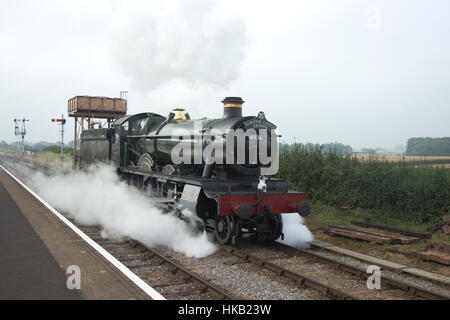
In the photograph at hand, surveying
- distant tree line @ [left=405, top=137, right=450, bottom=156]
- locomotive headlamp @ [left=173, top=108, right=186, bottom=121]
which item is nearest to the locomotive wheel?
locomotive headlamp @ [left=173, top=108, right=186, bottom=121]

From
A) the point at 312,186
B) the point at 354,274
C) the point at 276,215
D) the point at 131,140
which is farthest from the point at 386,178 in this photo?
the point at 131,140

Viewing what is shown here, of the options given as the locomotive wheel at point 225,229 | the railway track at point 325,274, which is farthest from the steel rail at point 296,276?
the locomotive wheel at point 225,229

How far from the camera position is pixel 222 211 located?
7770 mm

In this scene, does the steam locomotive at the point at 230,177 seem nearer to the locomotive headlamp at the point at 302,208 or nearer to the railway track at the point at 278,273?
the locomotive headlamp at the point at 302,208

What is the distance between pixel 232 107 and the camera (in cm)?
873

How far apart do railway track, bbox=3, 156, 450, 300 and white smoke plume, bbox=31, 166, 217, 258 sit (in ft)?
1.61

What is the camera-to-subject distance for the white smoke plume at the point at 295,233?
8969 mm

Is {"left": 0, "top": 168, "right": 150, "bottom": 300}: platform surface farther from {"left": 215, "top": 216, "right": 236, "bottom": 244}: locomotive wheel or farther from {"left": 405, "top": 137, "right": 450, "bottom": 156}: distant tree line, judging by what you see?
{"left": 405, "top": 137, "right": 450, "bottom": 156}: distant tree line

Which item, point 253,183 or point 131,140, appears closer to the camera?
point 253,183

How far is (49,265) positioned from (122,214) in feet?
12.3

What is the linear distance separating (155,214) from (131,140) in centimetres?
400

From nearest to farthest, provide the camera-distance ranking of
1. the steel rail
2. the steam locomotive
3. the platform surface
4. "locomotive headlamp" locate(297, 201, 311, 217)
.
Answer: the platform surface, the steel rail, the steam locomotive, "locomotive headlamp" locate(297, 201, 311, 217)

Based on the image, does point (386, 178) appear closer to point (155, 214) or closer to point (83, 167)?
point (155, 214)

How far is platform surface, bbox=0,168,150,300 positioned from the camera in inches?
208
